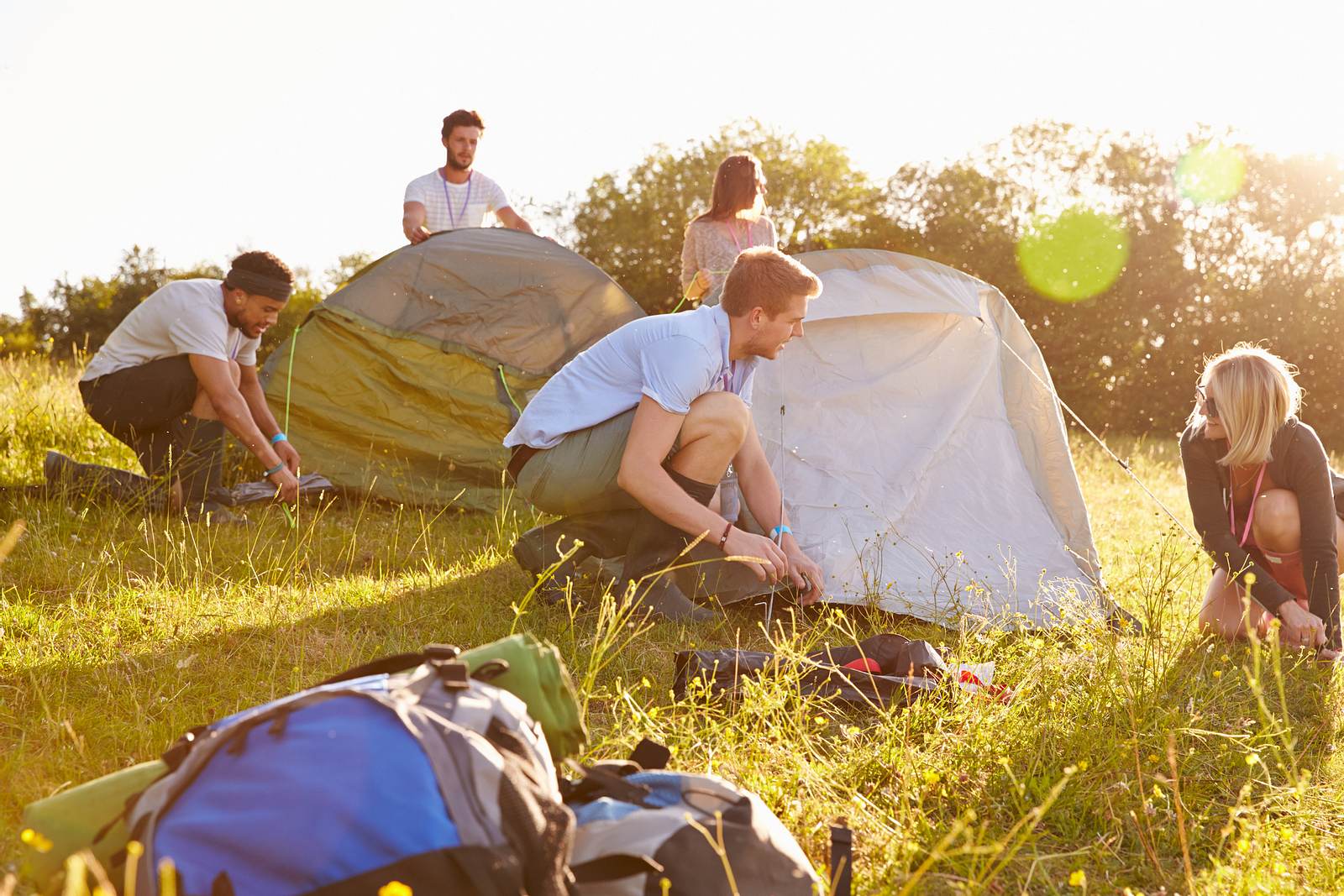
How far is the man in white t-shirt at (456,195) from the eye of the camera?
5.06 metres

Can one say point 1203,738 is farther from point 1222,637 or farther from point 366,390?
point 366,390

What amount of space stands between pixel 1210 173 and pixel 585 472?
391 inches

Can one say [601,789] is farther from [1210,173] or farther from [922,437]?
[1210,173]

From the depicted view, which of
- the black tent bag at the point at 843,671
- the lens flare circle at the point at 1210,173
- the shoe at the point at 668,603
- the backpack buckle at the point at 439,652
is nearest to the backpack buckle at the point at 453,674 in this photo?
the backpack buckle at the point at 439,652

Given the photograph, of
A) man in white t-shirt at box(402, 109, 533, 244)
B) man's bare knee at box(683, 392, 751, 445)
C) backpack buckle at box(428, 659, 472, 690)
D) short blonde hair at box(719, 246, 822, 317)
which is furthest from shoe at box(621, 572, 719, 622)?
man in white t-shirt at box(402, 109, 533, 244)

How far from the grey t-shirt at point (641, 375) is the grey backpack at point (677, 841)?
1511 millimetres

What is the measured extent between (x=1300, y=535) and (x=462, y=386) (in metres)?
3.39

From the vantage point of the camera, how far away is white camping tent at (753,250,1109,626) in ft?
12.3

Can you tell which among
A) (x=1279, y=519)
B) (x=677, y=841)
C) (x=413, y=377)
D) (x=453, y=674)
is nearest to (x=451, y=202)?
(x=413, y=377)

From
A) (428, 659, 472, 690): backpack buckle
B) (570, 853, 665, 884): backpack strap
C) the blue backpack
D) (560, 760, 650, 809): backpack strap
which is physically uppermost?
(428, 659, 472, 690): backpack buckle

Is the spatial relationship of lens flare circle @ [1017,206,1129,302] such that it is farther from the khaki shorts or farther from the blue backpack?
the blue backpack

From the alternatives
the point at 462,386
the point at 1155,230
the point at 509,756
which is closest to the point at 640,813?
the point at 509,756

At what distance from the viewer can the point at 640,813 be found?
1.54 meters

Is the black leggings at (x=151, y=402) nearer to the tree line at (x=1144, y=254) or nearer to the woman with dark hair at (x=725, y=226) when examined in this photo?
the woman with dark hair at (x=725, y=226)
